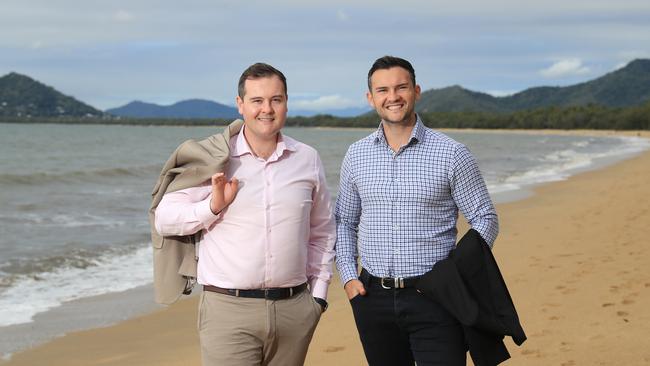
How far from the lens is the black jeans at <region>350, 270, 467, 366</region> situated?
300 cm

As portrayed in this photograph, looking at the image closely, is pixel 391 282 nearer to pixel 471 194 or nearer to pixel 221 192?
pixel 471 194

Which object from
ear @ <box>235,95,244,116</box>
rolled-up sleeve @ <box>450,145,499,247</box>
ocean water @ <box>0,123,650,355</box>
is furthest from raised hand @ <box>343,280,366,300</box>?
ocean water @ <box>0,123,650,355</box>

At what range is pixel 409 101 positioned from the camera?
3.07 meters

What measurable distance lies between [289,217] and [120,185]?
2236 cm

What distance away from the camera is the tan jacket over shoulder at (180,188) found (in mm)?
2850

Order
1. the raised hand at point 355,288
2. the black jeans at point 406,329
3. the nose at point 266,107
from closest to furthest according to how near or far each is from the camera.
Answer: the nose at point 266,107, the black jeans at point 406,329, the raised hand at point 355,288

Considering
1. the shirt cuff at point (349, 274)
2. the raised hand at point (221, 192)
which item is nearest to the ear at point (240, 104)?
the raised hand at point (221, 192)

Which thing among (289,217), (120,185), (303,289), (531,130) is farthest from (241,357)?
(531,130)

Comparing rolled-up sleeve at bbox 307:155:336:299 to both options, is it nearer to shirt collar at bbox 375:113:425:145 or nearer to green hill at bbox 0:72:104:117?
shirt collar at bbox 375:113:425:145

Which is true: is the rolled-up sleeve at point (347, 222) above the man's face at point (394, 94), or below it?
below

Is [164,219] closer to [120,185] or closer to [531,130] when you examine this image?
[120,185]

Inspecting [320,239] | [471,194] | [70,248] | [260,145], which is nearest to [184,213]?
[260,145]

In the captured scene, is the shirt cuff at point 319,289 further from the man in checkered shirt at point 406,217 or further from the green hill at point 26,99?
the green hill at point 26,99

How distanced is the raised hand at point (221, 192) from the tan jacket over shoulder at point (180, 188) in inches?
4.0
